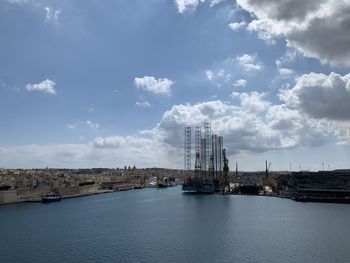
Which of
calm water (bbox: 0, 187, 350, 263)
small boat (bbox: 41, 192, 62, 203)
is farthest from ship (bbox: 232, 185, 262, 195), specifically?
small boat (bbox: 41, 192, 62, 203)

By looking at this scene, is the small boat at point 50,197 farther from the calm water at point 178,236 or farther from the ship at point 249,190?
the ship at point 249,190

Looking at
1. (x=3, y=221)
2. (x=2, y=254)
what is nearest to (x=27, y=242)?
(x=2, y=254)

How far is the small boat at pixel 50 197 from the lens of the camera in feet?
374

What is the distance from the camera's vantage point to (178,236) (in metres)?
56.5

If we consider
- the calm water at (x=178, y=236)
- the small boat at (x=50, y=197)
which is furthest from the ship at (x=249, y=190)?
the small boat at (x=50, y=197)

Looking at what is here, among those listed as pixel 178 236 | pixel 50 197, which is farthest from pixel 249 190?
pixel 178 236

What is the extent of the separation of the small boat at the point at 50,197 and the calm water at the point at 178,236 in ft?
89.0

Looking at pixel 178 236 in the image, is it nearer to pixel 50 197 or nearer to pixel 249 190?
pixel 50 197

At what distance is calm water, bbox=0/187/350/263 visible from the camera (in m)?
44.4

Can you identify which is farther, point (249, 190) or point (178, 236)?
point (249, 190)

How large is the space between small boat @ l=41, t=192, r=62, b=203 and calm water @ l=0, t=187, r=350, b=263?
2714 centimetres

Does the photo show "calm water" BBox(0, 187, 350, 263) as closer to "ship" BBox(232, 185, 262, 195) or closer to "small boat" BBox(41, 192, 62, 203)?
"small boat" BBox(41, 192, 62, 203)

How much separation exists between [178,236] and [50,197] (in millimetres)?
69923

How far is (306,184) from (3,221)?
3506 inches
